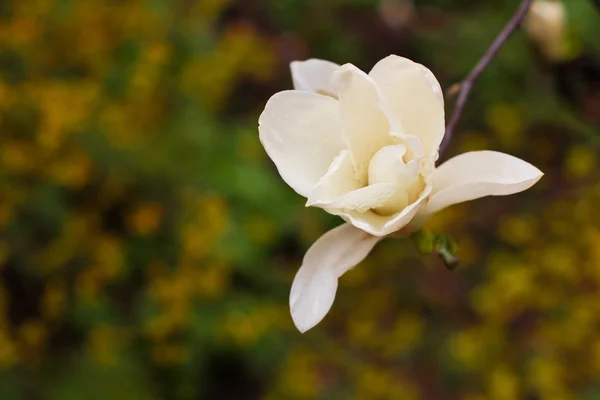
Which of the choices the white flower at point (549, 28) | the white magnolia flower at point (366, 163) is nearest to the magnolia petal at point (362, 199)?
the white magnolia flower at point (366, 163)

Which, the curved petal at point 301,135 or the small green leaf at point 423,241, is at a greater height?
the curved petal at point 301,135

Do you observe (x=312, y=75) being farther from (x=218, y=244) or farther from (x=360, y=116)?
(x=218, y=244)

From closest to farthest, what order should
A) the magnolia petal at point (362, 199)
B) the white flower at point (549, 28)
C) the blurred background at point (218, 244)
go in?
the magnolia petal at point (362, 199) < the white flower at point (549, 28) < the blurred background at point (218, 244)

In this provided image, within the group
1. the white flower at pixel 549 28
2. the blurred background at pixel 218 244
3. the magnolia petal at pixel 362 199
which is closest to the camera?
the magnolia petal at pixel 362 199

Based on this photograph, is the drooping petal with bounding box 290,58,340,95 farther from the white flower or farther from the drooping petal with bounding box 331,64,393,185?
the white flower

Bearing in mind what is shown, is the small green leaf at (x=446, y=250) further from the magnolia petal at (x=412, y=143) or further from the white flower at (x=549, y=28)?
the white flower at (x=549, y=28)

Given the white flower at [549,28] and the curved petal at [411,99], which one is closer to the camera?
the curved petal at [411,99]

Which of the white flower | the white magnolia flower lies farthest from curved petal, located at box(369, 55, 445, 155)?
the white flower

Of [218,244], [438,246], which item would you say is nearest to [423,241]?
[438,246]

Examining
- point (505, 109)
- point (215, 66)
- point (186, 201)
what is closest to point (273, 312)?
point (186, 201)

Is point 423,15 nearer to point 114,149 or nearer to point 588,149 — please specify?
point 588,149
